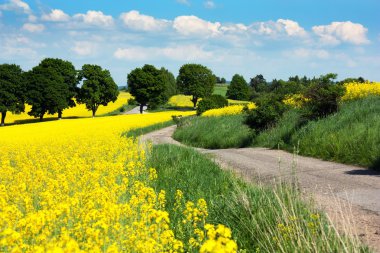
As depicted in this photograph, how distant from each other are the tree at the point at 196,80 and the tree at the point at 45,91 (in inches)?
1178

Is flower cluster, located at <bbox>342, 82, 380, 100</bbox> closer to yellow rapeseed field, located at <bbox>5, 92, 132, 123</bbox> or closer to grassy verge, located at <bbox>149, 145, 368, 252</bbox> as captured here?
grassy verge, located at <bbox>149, 145, 368, 252</bbox>

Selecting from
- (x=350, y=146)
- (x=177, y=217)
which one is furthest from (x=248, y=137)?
(x=177, y=217)

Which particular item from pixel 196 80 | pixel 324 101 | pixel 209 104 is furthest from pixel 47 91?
pixel 324 101

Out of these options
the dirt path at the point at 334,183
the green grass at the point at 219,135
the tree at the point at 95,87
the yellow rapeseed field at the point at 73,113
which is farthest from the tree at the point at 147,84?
the dirt path at the point at 334,183

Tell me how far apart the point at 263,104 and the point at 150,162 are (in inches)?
419

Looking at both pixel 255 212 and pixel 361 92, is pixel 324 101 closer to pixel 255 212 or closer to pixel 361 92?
pixel 361 92

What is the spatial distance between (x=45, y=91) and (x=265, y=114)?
5022 cm

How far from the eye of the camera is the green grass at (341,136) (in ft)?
39.0

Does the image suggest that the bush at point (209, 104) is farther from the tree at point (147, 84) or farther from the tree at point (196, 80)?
the tree at point (196, 80)

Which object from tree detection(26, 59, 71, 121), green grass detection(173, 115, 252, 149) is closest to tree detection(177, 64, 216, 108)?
tree detection(26, 59, 71, 121)

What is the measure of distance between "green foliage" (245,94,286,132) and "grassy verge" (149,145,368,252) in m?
9.87

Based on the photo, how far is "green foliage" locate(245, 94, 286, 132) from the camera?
20781 millimetres

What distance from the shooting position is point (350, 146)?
40.8 ft

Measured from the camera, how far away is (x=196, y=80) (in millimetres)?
89750
